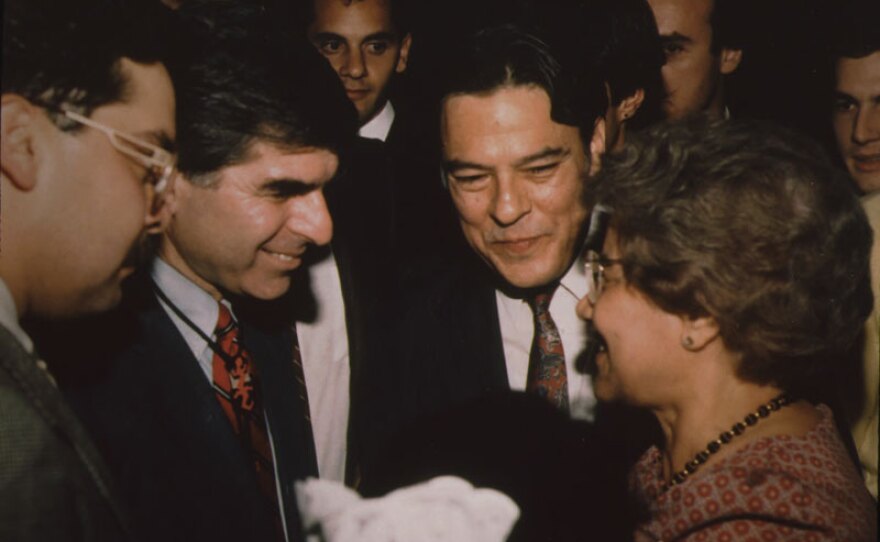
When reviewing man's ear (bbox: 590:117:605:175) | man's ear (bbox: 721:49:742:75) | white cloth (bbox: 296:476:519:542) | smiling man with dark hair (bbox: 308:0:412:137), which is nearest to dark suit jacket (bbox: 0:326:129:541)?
white cloth (bbox: 296:476:519:542)

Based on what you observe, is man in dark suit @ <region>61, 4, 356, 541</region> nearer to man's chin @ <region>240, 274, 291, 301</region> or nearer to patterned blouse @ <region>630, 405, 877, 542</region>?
man's chin @ <region>240, 274, 291, 301</region>

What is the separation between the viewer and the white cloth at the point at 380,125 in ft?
12.3

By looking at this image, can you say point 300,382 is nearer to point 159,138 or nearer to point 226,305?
point 226,305

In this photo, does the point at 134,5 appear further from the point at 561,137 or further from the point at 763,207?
the point at 763,207

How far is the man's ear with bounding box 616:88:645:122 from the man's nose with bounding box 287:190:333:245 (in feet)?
3.73

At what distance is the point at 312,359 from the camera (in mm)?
2297

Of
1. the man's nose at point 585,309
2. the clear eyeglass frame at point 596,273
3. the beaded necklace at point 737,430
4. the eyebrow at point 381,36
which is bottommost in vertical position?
the beaded necklace at point 737,430

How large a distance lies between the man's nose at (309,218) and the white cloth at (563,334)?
24.0 inches

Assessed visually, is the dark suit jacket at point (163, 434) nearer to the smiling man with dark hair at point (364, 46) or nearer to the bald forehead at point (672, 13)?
the smiling man with dark hair at point (364, 46)

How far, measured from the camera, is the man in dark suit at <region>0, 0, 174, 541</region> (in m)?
1.03

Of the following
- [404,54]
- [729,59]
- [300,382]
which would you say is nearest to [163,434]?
[300,382]

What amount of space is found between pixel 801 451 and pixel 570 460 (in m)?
0.79

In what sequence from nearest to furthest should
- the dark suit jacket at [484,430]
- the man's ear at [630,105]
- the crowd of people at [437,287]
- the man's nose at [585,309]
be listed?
1. the crowd of people at [437,287]
2. the man's nose at [585,309]
3. the dark suit jacket at [484,430]
4. the man's ear at [630,105]

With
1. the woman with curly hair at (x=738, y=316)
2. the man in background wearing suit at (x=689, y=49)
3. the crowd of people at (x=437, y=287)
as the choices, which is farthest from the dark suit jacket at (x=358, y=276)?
the man in background wearing suit at (x=689, y=49)
